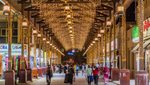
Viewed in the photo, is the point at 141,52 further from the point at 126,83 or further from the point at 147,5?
the point at 147,5

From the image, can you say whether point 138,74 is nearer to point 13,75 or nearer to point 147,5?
point 13,75

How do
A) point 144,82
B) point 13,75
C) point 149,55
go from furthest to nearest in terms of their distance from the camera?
point 149,55
point 13,75
point 144,82

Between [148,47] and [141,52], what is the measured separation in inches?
729

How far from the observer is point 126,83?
39406 millimetres

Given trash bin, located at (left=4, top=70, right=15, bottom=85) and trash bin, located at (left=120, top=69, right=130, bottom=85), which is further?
trash bin, located at (left=120, top=69, right=130, bottom=85)

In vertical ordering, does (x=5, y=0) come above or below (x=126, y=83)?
above

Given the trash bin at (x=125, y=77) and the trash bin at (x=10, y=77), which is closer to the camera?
the trash bin at (x=10, y=77)

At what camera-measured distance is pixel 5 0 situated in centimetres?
3969

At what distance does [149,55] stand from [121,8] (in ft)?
36.7

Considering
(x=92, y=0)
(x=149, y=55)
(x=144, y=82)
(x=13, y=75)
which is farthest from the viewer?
(x=149, y=55)

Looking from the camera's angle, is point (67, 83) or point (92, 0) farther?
point (67, 83)

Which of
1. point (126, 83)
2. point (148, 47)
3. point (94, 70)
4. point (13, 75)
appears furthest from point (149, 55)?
point (13, 75)

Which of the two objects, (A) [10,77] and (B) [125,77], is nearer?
(A) [10,77]

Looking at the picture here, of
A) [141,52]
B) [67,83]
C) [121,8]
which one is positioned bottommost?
[67,83]
